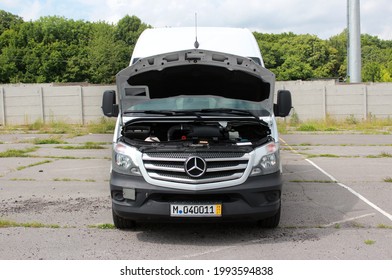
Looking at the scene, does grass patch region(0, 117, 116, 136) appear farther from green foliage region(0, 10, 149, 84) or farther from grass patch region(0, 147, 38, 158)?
green foliage region(0, 10, 149, 84)

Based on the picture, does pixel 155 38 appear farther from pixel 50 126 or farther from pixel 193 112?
pixel 50 126

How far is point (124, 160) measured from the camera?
6.25m

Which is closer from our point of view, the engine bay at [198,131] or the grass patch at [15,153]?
the engine bay at [198,131]

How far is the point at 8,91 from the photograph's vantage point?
3089 cm

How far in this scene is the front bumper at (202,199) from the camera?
599cm

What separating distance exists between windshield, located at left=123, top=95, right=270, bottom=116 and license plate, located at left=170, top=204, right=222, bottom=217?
1.80m

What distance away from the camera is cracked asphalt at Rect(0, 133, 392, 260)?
586 cm

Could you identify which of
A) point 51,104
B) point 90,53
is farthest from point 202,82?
point 90,53

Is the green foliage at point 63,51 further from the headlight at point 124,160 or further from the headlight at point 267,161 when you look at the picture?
the headlight at point 267,161

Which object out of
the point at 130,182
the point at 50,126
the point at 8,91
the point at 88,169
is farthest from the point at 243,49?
the point at 8,91

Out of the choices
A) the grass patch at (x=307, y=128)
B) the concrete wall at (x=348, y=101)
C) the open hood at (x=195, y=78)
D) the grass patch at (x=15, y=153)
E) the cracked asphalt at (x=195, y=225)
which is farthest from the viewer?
the concrete wall at (x=348, y=101)

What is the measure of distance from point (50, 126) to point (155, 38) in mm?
21154

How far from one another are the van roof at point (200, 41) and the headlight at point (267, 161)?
1.92 meters

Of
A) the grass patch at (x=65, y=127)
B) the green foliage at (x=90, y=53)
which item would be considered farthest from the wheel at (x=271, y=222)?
the green foliage at (x=90, y=53)
